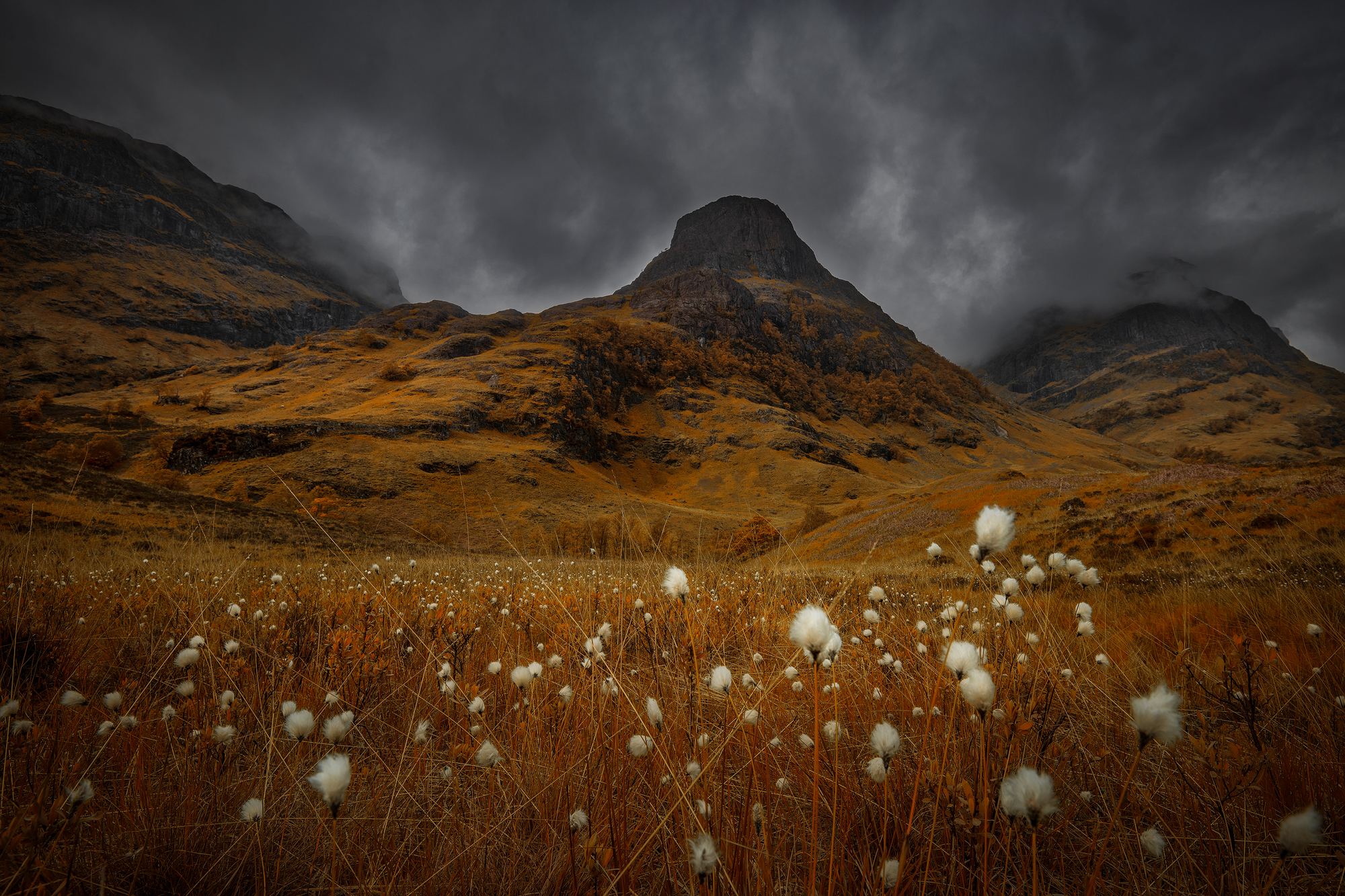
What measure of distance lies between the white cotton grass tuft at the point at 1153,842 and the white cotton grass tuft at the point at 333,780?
1794mm

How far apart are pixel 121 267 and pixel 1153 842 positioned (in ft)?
658

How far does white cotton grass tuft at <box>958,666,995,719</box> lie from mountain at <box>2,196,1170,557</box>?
191 centimetres

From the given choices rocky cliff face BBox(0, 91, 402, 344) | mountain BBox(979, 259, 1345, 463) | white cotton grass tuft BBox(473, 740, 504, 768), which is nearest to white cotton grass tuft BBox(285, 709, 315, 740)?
white cotton grass tuft BBox(473, 740, 504, 768)

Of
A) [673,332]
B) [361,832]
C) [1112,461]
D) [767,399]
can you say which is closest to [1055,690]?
[361,832]

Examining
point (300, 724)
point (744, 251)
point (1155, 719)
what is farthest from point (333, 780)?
point (744, 251)

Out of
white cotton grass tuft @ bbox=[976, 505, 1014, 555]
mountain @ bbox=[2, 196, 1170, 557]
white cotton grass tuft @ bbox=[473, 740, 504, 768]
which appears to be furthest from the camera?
mountain @ bbox=[2, 196, 1170, 557]

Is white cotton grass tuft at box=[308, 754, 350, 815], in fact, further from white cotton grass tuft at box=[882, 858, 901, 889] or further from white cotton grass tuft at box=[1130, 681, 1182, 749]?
white cotton grass tuft at box=[1130, 681, 1182, 749]

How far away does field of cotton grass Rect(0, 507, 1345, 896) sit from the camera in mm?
1198

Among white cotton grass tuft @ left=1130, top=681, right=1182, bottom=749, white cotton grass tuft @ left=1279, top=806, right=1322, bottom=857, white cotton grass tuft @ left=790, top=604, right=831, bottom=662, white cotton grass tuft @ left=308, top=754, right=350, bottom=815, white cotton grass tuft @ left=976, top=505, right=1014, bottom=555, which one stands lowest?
white cotton grass tuft @ left=1279, top=806, right=1322, bottom=857

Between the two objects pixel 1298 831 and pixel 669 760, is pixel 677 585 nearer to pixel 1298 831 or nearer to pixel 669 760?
pixel 669 760

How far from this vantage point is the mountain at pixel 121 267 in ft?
327

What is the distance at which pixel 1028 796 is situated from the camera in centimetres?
95

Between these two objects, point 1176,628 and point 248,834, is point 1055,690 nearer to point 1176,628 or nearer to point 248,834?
point 1176,628

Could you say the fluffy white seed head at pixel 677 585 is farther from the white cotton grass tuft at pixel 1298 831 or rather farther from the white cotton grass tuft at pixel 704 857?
the white cotton grass tuft at pixel 1298 831
